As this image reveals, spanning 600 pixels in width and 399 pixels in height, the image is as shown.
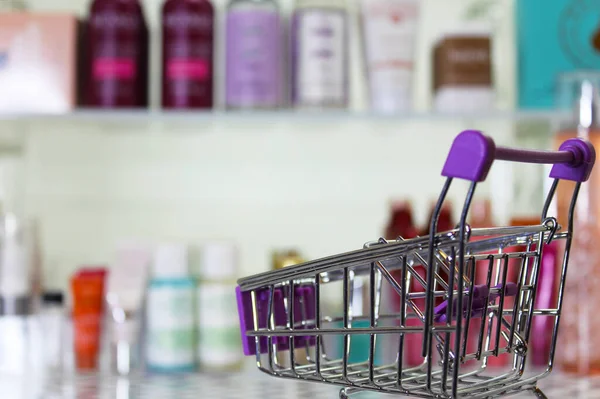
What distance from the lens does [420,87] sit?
Result: 127 cm

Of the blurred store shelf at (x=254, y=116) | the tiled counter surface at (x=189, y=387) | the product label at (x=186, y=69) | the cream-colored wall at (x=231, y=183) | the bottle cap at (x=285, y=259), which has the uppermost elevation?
the product label at (x=186, y=69)

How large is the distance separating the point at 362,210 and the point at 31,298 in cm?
50

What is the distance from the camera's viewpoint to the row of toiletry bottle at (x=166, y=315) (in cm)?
102

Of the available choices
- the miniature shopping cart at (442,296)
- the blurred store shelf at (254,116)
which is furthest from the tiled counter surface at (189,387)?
the blurred store shelf at (254,116)

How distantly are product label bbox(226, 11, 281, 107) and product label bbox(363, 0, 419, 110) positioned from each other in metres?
0.14

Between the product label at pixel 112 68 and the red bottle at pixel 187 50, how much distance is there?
0.05 meters

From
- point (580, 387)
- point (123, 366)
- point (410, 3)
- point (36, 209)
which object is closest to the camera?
point (580, 387)

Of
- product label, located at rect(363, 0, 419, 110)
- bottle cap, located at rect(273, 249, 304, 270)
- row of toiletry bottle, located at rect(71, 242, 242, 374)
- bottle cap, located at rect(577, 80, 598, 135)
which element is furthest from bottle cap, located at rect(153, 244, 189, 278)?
bottle cap, located at rect(577, 80, 598, 135)

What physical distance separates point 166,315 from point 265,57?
0.37 m

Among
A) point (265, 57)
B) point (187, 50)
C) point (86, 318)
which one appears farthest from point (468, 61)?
point (86, 318)

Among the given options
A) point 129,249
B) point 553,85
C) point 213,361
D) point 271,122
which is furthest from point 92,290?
point 553,85

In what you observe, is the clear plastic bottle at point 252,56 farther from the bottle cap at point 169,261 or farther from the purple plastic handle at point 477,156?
the purple plastic handle at point 477,156

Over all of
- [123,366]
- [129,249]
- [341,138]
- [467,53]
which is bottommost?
[123,366]

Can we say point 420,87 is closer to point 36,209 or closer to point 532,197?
point 532,197
